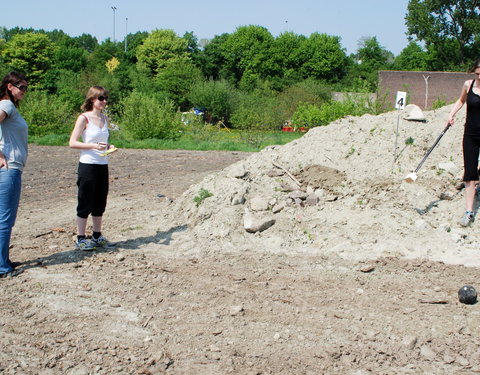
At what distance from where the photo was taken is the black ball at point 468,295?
177 inches

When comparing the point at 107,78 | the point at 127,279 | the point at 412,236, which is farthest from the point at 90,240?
the point at 107,78

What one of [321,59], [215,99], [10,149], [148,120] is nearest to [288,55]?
[321,59]

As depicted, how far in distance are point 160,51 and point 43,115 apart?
2224 inches

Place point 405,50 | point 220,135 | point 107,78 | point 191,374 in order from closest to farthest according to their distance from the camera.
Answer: point 191,374
point 220,135
point 107,78
point 405,50

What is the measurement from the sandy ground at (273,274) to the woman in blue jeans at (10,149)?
0.60 m

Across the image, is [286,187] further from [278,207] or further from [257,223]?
[257,223]

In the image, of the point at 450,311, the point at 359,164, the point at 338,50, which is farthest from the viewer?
the point at 338,50

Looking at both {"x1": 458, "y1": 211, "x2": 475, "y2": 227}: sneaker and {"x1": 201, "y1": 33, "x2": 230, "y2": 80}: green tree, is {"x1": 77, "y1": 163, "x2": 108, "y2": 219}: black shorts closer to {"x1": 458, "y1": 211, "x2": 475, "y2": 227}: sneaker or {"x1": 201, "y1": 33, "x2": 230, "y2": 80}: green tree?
{"x1": 458, "y1": 211, "x2": 475, "y2": 227}: sneaker

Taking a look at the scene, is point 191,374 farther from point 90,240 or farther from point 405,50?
point 405,50

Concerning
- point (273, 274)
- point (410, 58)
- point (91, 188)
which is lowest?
point (273, 274)

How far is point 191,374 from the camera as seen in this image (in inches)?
135

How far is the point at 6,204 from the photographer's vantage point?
16.5 feet

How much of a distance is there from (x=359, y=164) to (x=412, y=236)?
165cm

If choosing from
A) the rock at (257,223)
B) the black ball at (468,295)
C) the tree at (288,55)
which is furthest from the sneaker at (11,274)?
the tree at (288,55)
